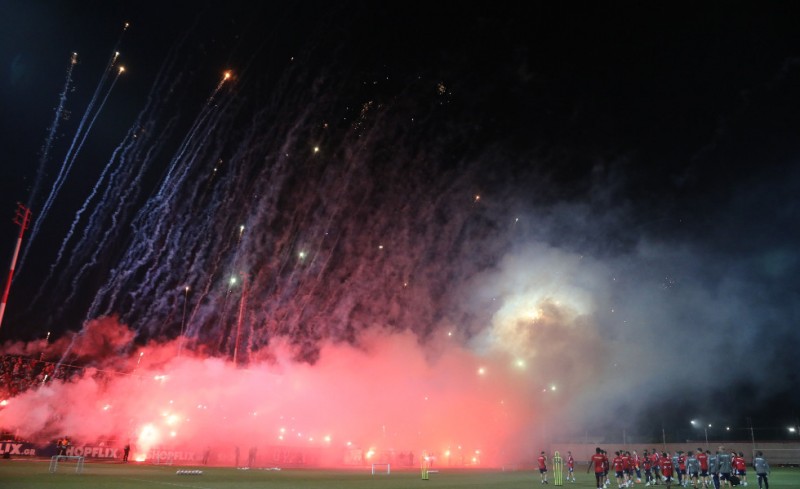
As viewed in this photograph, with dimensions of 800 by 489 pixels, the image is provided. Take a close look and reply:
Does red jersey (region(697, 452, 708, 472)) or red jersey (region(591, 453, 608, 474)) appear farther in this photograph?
red jersey (region(697, 452, 708, 472))

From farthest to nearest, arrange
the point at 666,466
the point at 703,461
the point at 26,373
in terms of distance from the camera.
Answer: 1. the point at 26,373
2. the point at 666,466
3. the point at 703,461

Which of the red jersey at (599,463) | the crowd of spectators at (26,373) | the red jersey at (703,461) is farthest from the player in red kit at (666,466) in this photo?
the crowd of spectators at (26,373)

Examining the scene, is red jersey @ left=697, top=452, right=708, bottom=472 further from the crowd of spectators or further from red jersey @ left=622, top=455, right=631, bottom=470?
the crowd of spectators

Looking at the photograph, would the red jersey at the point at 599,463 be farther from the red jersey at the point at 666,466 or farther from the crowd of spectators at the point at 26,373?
the crowd of spectators at the point at 26,373

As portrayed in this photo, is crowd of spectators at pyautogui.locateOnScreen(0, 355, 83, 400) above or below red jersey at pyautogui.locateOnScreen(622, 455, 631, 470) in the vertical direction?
above

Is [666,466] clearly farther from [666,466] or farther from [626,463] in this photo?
[626,463]

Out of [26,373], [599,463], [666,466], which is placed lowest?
[666,466]

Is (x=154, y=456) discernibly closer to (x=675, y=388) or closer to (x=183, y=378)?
(x=183, y=378)

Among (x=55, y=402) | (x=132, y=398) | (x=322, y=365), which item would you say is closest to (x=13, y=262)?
(x=55, y=402)

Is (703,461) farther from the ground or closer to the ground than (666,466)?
farther from the ground

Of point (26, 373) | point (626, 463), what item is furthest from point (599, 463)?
point (26, 373)

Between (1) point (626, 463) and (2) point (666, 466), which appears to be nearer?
(2) point (666, 466)

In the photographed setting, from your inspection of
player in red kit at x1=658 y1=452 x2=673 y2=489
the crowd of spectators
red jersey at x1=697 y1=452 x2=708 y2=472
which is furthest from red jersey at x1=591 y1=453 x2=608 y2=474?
the crowd of spectators

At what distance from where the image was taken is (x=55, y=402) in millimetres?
34531
